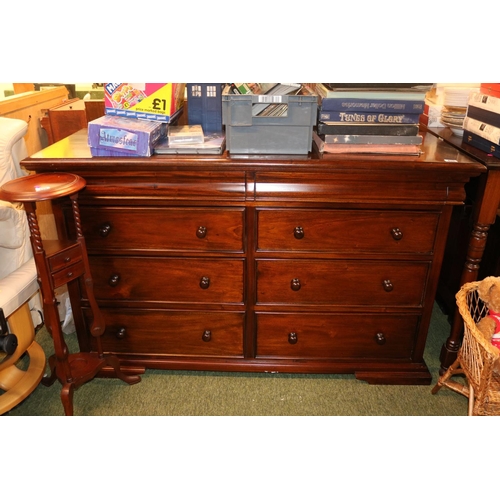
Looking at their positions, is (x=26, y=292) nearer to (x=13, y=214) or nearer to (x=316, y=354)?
(x=13, y=214)

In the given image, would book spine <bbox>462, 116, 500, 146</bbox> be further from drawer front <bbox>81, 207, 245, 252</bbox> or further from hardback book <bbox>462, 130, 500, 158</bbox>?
drawer front <bbox>81, 207, 245, 252</bbox>

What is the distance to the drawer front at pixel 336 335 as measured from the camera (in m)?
1.88

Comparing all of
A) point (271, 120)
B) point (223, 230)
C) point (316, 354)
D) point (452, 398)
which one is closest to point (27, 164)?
point (223, 230)

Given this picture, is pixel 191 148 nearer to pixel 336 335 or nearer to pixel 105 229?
pixel 105 229

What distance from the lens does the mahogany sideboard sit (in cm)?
163

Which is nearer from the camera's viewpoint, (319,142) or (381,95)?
(381,95)

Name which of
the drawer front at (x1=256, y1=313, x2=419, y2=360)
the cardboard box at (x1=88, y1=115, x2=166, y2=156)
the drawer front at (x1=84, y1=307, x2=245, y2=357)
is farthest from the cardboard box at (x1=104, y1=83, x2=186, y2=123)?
the drawer front at (x1=256, y1=313, x2=419, y2=360)

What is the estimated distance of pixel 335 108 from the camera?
1612mm

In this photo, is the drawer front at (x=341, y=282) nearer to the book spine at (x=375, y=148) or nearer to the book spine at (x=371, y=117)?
the book spine at (x=375, y=148)

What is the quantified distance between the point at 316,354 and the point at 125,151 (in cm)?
120

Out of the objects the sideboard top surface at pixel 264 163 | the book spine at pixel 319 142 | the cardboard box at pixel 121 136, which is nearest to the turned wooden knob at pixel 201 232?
the sideboard top surface at pixel 264 163

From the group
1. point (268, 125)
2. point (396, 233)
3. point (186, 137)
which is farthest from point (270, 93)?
point (396, 233)

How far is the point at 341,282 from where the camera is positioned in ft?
5.90

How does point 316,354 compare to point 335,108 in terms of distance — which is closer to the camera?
point 335,108
